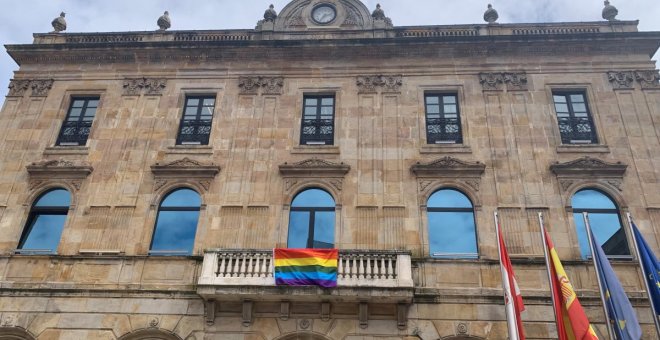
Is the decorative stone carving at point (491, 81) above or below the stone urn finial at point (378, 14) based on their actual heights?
below

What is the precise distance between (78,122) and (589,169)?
18.5 metres

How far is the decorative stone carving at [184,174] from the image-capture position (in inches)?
740

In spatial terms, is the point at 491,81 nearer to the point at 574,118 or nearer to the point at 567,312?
the point at 574,118

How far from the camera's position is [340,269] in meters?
15.8

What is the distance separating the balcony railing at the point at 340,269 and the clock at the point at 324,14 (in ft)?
36.3

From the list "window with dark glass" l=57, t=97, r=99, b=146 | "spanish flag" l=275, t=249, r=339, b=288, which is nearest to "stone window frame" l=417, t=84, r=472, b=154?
"spanish flag" l=275, t=249, r=339, b=288

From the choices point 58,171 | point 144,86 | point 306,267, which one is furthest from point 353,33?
point 58,171

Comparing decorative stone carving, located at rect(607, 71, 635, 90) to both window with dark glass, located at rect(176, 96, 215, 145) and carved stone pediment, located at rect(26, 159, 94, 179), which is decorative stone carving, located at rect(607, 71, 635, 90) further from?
carved stone pediment, located at rect(26, 159, 94, 179)

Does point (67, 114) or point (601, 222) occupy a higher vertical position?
point (67, 114)

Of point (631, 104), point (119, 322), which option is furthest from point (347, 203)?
point (631, 104)

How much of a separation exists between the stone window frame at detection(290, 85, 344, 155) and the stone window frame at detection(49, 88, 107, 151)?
7.45 meters

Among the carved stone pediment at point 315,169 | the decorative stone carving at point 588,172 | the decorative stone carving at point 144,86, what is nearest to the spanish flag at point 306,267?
the carved stone pediment at point 315,169

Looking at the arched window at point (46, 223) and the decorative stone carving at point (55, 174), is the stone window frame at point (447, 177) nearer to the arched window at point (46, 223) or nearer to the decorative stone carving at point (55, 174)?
the decorative stone carving at point (55, 174)

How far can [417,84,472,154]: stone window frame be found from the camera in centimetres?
1897
